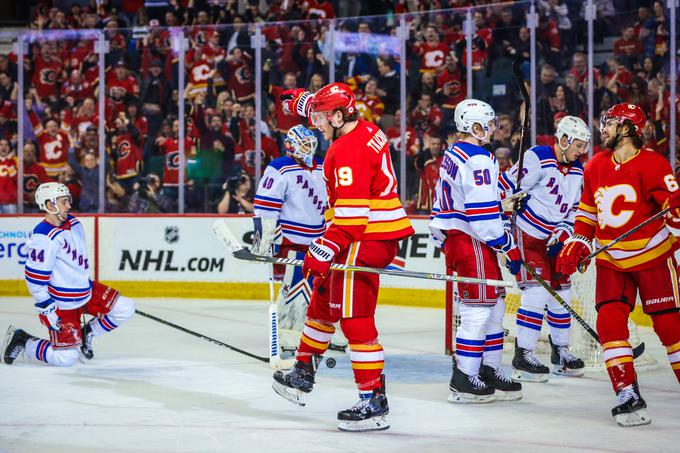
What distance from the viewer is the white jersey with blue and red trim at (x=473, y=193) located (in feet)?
15.2

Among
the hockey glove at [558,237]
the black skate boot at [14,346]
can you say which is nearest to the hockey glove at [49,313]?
the black skate boot at [14,346]

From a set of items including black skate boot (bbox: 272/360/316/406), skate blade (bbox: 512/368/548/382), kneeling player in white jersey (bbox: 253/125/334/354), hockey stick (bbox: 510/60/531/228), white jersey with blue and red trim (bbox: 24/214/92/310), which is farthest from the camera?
kneeling player in white jersey (bbox: 253/125/334/354)

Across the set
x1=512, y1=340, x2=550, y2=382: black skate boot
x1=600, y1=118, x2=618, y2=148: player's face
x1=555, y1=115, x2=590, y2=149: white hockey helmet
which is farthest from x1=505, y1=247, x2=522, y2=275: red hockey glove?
x1=555, y1=115, x2=590, y2=149: white hockey helmet

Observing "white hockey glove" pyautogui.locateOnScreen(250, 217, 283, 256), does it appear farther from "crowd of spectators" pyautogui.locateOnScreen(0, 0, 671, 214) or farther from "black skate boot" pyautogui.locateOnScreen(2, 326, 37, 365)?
"crowd of spectators" pyautogui.locateOnScreen(0, 0, 671, 214)

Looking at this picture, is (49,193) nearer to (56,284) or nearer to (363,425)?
(56,284)

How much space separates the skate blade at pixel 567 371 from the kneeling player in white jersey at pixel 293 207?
150cm

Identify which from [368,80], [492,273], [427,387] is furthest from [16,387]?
[368,80]

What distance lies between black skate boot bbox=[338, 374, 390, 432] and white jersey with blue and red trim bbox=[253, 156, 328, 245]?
2245 millimetres

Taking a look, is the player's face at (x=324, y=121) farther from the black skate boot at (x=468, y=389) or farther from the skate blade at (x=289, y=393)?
the black skate boot at (x=468, y=389)

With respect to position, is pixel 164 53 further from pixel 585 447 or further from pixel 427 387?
pixel 585 447

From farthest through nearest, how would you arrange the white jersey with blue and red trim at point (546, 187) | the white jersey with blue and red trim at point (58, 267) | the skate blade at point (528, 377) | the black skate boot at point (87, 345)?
the black skate boot at point (87, 345) < the white jersey with blue and red trim at point (58, 267) < the white jersey with blue and red trim at point (546, 187) < the skate blade at point (528, 377)

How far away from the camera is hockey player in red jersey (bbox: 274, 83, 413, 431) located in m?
4.14

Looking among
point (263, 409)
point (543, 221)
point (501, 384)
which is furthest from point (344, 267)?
point (543, 221)

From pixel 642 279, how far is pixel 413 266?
183 inches
